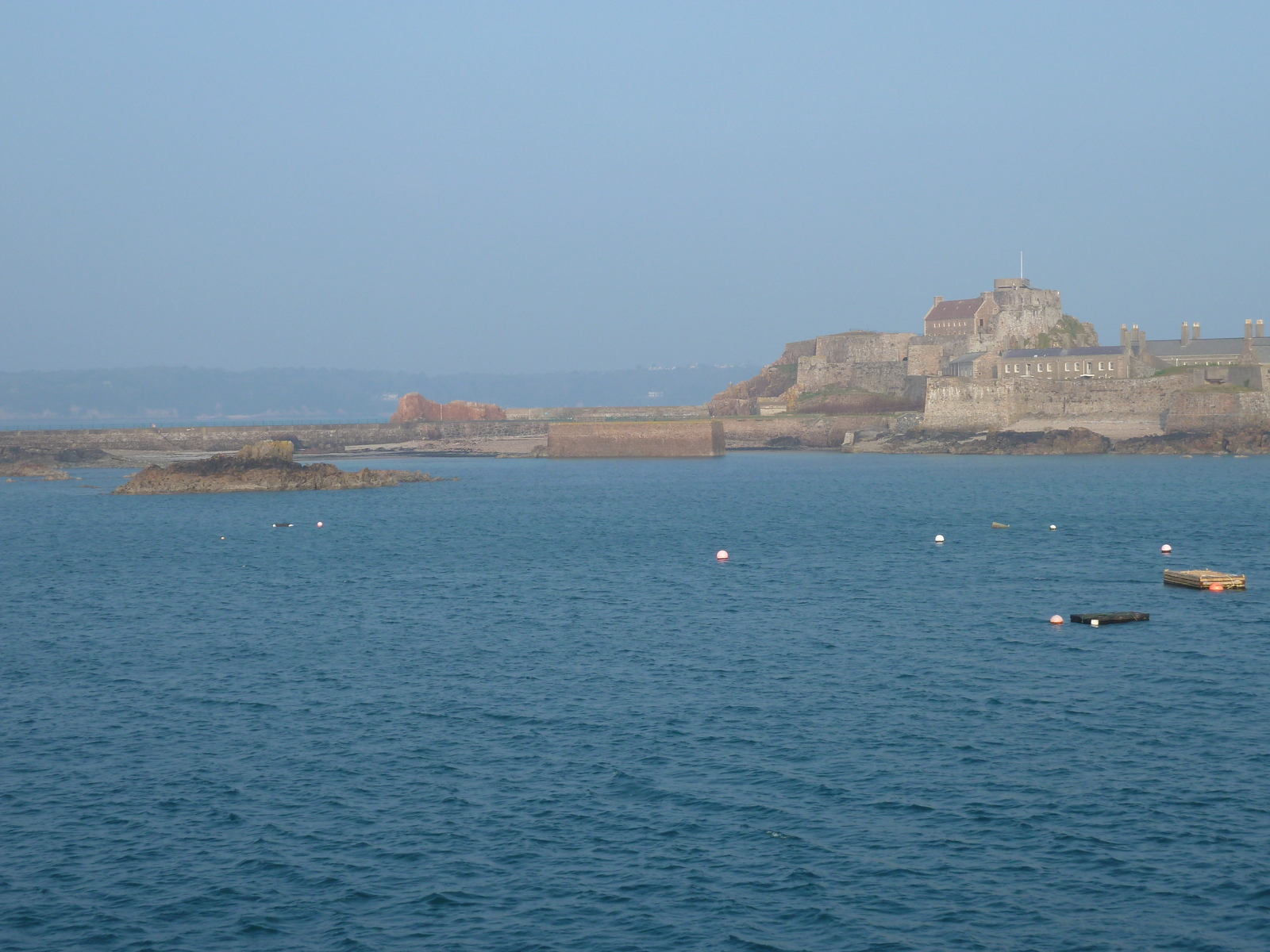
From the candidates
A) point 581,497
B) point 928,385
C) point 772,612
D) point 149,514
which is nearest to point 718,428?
point 928,385

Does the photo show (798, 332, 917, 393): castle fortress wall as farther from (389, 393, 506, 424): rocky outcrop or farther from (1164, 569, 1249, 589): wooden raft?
(1164, 569, 1249, 589): wooden raft

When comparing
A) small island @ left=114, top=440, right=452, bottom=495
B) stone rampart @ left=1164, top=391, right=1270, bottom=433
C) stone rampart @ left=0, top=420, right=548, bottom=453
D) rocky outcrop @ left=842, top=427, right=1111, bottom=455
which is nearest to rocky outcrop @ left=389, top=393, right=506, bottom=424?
stone rampart @ left=0, top=420, right=548, bottom=453

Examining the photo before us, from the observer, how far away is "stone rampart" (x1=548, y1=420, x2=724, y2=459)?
88000mm

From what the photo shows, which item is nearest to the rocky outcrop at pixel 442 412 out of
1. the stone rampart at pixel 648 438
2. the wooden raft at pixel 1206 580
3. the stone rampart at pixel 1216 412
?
the stone rampart at pixel 648 438

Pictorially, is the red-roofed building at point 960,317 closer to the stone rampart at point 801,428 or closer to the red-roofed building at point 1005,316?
the red-roofed building at point 1005,316

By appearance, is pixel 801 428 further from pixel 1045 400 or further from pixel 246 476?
pixel 246 476

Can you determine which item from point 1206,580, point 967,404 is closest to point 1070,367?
point 967,404

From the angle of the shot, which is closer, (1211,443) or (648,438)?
(1211,443)

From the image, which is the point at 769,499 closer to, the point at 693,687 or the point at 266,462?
the point at 266,462

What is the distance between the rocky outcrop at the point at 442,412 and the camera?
12756 centimetres

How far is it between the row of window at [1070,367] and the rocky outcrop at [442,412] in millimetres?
59777

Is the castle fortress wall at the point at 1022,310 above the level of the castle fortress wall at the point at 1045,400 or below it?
above

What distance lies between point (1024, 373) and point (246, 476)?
50.6 m

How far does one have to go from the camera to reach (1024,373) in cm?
8175
